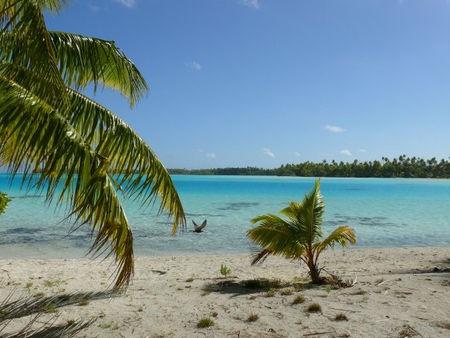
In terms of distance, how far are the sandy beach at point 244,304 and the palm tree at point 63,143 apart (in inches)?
74.0

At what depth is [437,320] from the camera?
18.4 ft

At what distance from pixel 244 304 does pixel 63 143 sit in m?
4.33

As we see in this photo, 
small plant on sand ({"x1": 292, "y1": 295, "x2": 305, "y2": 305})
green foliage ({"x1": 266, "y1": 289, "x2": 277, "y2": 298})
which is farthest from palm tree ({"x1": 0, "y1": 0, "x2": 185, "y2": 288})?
green foliage ({"x1": 266, "y1": 289, "x2": 277, "y2": 298})

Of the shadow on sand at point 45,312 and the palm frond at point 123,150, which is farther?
the palm frond at point 123,150

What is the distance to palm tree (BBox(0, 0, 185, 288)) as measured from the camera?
357 cm

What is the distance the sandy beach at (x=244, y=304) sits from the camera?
5508 mm

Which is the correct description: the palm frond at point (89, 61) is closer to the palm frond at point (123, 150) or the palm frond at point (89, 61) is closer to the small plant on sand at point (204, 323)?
the palm frond at point (123, 150)

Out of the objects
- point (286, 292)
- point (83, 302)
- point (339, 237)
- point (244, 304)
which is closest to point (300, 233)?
point (339, 237)

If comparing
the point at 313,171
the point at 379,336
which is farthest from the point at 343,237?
the point at 313,171

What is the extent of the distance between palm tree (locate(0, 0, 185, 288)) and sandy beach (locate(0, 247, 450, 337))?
188 centimetres

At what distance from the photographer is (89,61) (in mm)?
5723

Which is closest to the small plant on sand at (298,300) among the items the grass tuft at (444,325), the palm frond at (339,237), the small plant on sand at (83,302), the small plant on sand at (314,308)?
the small plant on sand at (314,308)

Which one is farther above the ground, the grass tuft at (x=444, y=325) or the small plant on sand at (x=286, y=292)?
the grass tuft at (x=444, y=325)

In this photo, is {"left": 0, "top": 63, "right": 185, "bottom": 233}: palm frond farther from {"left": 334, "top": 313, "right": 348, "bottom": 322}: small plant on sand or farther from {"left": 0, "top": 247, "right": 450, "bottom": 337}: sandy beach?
{"left": 334, "top": 313, "right": 348, "bottom": 322}: small plant on sand
